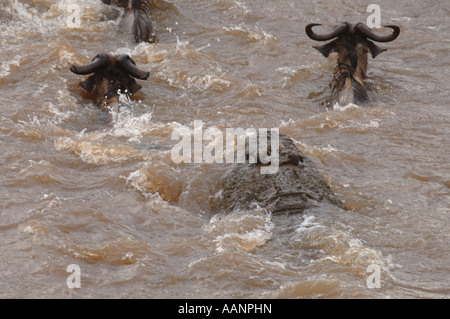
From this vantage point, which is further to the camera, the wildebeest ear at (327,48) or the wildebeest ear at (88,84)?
the wildebeest ear at (327,48)

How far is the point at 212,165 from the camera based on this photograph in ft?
24.5

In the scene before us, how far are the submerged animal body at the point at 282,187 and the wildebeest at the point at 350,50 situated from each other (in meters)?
2.84

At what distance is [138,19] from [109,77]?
2.49m

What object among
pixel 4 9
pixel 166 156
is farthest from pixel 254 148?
pixel 4 9

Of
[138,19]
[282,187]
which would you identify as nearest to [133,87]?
[138,19]

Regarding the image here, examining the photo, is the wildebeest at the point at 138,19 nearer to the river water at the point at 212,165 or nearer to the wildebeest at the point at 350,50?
the river water at the point at 212,165

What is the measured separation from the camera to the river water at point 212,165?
538 cm

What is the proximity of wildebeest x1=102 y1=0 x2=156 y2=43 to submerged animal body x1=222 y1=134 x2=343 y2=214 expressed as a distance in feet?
16.4

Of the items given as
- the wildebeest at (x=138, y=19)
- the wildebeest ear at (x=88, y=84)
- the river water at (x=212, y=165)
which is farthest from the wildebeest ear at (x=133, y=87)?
the wildebeest at (x=138, y=19)

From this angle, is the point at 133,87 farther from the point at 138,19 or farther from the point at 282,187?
the point at 282,187

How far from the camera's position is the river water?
5379mm

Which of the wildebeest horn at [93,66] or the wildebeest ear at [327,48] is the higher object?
the wildebeest ear at [327,48]

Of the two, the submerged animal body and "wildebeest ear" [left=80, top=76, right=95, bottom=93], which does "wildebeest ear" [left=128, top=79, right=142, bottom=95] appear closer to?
"wildebeest ear" [left=80, top=76, right=95, bottom=93]

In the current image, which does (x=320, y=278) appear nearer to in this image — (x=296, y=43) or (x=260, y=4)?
(x=296, y=43)
